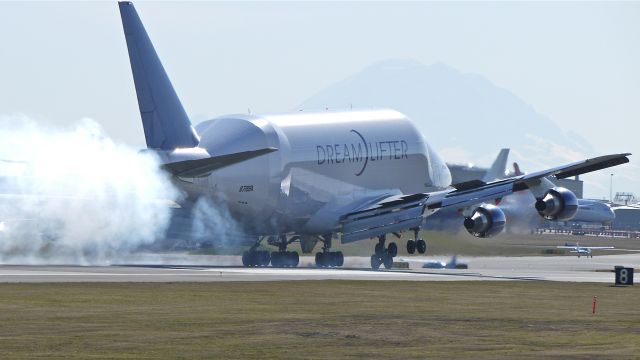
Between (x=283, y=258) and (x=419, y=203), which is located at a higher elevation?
(x=419, y=203)

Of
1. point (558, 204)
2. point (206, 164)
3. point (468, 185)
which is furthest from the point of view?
point (468, 185)

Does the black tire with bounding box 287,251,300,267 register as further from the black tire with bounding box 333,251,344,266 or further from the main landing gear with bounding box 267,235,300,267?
the black tire with bounding box 333,251,344,266

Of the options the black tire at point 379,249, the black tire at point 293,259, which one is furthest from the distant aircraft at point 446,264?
the black tire at point 293,259

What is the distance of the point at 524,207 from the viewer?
99.8m

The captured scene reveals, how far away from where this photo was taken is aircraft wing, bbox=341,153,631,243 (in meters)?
80.4

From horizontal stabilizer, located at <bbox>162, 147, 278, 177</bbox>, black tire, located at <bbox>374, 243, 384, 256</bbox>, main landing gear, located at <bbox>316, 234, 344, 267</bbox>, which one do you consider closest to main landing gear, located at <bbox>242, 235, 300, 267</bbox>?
main landing gear, located at <bbox>316, 234, 344, 267</bbox>

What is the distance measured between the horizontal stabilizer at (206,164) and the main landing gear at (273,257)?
11193 mm

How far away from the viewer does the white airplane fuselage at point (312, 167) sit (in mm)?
81562

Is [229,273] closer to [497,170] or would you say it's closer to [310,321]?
→ [310,321]

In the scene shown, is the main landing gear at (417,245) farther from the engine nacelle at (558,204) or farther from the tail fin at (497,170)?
the tail fin at (497,170)

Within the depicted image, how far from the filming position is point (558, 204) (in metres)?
81.1

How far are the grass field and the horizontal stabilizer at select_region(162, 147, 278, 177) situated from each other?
11.3m

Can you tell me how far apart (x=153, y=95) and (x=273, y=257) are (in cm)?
1470

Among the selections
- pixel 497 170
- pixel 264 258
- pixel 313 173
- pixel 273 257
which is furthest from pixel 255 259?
pixel 497 170
